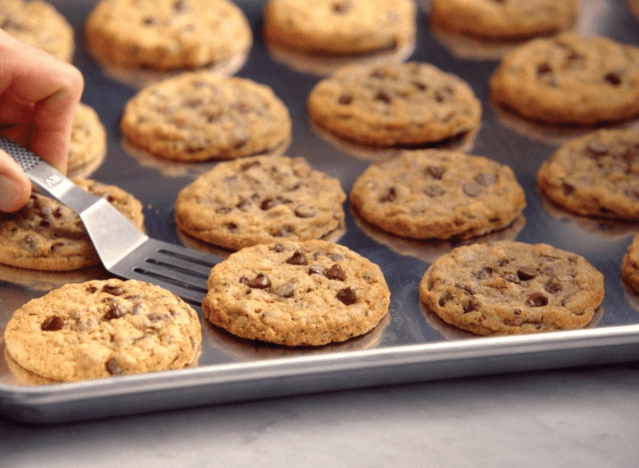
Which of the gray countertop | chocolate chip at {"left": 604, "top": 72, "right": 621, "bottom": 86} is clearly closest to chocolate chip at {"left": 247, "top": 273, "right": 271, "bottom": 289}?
the gray countertop

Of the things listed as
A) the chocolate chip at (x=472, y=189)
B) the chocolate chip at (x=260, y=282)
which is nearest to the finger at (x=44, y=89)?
the chocolate chip at (x=260, y=282)

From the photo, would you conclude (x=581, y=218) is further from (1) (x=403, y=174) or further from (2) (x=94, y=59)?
(2) (x=94, y=59)

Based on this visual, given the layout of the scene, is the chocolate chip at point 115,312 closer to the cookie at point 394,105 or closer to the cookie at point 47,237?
the cookie at point 47,237

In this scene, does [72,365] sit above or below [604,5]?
below

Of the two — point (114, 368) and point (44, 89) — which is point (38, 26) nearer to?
point (44, 89)

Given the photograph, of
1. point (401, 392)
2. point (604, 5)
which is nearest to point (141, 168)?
point (401, 392)

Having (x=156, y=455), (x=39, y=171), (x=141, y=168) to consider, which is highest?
(x=39, y=171)

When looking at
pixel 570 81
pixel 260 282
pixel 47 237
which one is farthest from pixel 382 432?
pixel 570 81
